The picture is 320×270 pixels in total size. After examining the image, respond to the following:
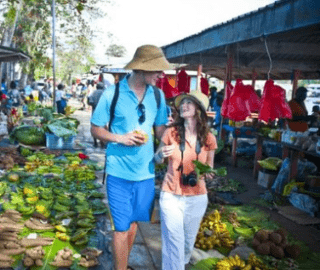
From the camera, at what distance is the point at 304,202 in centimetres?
615

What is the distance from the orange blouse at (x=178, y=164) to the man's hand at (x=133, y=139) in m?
0.39

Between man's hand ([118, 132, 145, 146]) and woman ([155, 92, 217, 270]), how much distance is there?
0.30m

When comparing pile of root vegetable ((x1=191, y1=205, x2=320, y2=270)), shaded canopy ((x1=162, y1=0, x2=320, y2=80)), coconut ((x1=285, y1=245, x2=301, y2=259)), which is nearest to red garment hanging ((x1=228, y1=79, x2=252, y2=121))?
shaded canopy ((x1=162, y1=0, x2=320, y2=80))

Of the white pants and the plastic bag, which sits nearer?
the white pants

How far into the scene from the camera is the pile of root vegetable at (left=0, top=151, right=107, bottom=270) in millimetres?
3832

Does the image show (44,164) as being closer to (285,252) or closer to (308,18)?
(285,252)

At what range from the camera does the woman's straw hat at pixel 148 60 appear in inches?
121

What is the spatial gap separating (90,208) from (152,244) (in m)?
1.39

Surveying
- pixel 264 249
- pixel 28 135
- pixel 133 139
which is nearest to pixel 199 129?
pixel 133 139

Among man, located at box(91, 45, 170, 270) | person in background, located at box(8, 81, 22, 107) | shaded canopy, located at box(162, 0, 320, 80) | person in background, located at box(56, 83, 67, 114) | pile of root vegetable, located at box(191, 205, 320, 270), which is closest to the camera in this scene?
man, located at box(91, 45, 170, 270)

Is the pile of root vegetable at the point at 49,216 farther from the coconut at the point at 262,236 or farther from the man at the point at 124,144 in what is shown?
the coconut at the point at 262,236

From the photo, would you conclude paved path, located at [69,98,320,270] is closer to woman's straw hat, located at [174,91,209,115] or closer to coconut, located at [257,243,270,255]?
coconut, located at [257,243,270,255]

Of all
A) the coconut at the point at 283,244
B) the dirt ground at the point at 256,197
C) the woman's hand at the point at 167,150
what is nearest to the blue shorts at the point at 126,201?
the woman's hand at the point at 167,150

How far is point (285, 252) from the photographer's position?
445cm
